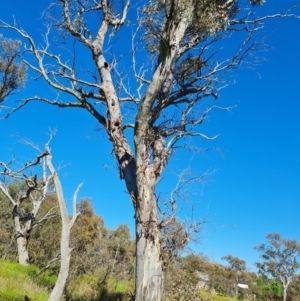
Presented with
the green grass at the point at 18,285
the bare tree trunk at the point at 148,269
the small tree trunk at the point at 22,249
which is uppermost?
the small tree trunk at the point at 22,249

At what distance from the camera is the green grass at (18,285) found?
853cm

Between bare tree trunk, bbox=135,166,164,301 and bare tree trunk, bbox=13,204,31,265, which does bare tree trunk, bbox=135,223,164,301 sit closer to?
bare tree trunk, bbox=135,166,164,301

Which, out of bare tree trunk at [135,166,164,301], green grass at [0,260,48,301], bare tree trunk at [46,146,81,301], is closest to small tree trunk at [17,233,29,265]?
green grass at [0,260,48,301]

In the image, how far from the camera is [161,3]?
25.9 ft

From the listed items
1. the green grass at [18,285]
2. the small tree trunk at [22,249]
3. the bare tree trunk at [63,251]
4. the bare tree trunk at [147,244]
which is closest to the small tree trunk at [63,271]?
the bare tree trunk at [63,251]

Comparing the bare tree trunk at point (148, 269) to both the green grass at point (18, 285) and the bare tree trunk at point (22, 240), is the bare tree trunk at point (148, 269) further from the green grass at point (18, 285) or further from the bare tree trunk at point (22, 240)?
the bare tree trunk at point (22, 240)

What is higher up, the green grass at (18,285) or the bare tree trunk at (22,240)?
the bare tree trunk at (22,240)

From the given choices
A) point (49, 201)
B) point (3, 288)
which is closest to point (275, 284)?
point (49, 201)

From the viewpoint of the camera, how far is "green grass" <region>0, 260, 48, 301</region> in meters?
8.53

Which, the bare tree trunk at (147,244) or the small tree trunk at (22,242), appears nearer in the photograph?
the bare tree trunk at (147,244)

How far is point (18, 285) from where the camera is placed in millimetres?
9711

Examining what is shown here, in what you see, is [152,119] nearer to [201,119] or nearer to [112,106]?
[112,106]

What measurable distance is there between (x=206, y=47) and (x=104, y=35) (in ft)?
6.71

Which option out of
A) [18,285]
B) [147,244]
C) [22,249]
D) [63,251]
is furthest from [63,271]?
[22,249]
